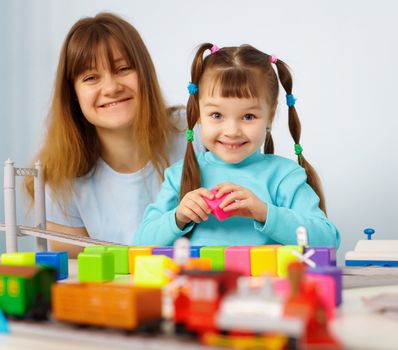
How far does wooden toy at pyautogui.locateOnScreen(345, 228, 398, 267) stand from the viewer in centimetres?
109

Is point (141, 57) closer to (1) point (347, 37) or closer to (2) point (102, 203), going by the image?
(2) point (102, 203)

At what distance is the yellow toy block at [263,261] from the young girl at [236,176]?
0.66 ft

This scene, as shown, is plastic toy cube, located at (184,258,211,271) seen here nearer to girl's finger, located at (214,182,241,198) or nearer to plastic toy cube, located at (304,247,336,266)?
plastic toy cube, located at (304,247,336,266)

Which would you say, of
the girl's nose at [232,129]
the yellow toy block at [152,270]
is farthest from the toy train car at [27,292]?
the girl's nose at [232,129]

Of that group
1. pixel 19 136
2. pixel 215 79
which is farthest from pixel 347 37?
pixel 19 136

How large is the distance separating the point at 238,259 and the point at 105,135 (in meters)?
0.89

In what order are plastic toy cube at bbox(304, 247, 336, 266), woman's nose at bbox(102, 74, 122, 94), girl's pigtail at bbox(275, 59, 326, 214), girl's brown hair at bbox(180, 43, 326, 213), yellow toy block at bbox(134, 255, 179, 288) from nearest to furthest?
yellow toy block at bbox(134, 255, 179, 288)
plastic toy cube at bbox(304, 247, 336, 266)
girl's brown hair at bbox(180, 43, 326, 213)
girl's pigtail at bbox(275, 59, 326, 214)
woman's nose at bbox(102, 74, 122, 94)

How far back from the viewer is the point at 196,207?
1.12 m

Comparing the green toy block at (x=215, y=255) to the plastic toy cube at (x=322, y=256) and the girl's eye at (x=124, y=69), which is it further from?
the girl's eye at (x=124, y=69)

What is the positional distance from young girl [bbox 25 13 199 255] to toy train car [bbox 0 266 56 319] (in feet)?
3.27

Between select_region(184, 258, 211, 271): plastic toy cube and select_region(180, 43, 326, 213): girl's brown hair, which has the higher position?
select_region(180, 43, 326, 213): girl's brown hair

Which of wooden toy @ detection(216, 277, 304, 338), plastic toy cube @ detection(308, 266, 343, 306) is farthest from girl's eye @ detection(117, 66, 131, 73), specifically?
wooden toy @ detection(216, 277, 304, 338)

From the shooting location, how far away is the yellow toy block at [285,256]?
835 millimetres

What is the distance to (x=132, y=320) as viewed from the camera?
52cm
